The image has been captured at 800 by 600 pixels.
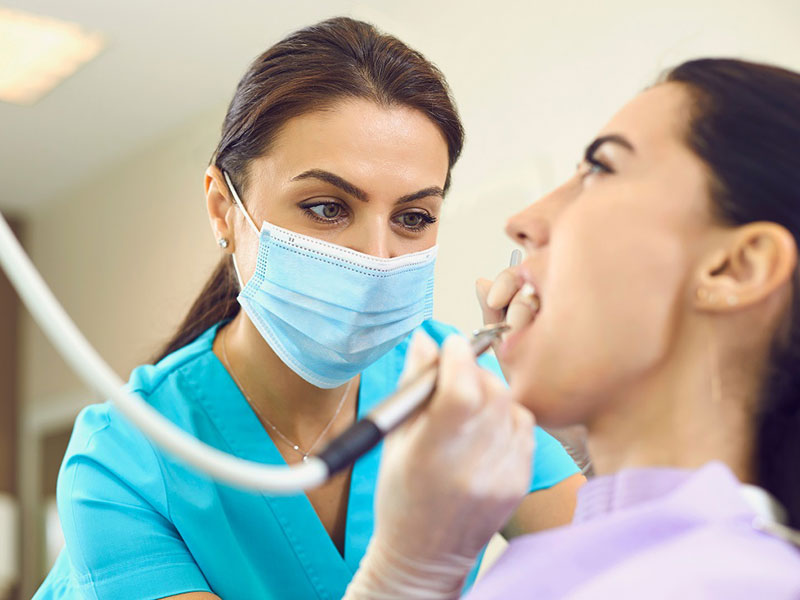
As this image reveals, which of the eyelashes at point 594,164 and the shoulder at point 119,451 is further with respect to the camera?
the shoulder at point 119,451

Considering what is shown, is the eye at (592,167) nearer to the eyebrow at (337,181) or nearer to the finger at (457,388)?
the finger at (457,388)

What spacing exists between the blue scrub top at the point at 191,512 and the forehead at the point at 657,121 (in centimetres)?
66

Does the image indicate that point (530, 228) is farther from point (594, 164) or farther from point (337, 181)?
point (337, 181)

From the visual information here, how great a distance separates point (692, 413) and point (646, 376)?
53 millimetres

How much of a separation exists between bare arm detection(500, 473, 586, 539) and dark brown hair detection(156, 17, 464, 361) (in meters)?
0.53

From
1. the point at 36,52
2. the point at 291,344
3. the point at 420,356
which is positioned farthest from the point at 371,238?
the point at 36,52

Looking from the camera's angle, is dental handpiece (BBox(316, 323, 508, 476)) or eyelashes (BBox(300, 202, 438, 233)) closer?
dental handpiece (BBox(316, 323, 508, 476))

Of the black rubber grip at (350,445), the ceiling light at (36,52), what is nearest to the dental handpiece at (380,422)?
the black rubber grip at (350,445)

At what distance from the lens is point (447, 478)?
0.81 metres

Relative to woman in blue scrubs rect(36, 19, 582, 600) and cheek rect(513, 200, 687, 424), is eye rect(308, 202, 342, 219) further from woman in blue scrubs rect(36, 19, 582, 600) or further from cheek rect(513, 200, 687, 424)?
cheek rect(513, 200, 687, 424)

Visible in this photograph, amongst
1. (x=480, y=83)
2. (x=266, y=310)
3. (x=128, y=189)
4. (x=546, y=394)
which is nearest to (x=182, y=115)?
(x=128, y=189)

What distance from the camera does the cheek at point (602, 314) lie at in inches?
33.9

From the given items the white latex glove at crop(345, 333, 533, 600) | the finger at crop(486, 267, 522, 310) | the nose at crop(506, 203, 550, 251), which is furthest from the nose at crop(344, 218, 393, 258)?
the white latex glove at crop(345, 333, 533, 600)

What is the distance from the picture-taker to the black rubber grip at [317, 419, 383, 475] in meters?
0.70
